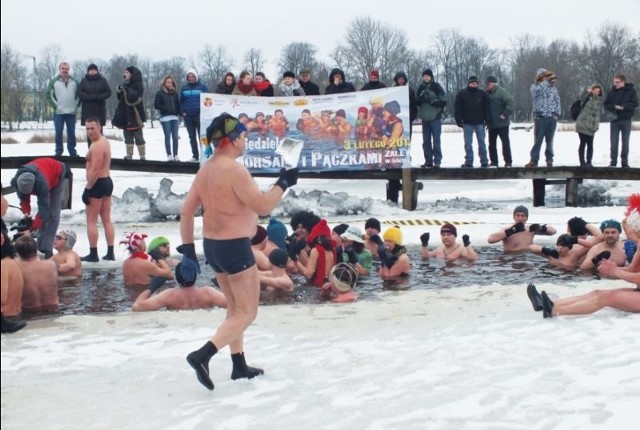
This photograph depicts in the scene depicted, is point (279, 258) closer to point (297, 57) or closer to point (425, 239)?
point (425, 239)

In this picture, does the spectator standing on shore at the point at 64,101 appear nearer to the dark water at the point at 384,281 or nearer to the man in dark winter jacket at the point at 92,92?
the man in dark winter jacket at the point at 92,92

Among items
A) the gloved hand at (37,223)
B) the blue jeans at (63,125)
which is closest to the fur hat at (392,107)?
the blue jeans at (63,125)

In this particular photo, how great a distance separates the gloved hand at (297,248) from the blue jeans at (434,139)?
5.90 meters

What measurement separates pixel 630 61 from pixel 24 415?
120ft

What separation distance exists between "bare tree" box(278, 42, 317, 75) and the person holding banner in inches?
2541

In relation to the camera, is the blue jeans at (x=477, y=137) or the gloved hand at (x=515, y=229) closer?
the gloved hand at (x=515, y=229)

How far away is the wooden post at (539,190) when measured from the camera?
51.1 feet

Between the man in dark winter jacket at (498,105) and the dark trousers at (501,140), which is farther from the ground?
the man in dark winter jacket at (498,105)

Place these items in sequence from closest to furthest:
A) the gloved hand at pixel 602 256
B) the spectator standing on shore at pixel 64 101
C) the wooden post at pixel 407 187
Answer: the gloved hand at pixel 602 256
the spectator standing on shore at pixel 64 101
the wooden post at pixel 407 187

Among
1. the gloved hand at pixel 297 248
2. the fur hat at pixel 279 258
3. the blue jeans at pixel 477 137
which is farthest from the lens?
the blue jeans at pixel 477 137

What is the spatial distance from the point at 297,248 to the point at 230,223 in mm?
4139

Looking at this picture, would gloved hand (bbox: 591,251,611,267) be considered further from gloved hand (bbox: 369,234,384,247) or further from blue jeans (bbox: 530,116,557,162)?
blue jeans (bbox: 530,116,557,162)

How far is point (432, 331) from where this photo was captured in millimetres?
6094

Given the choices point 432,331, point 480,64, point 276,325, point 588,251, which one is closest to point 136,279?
point 276,325
